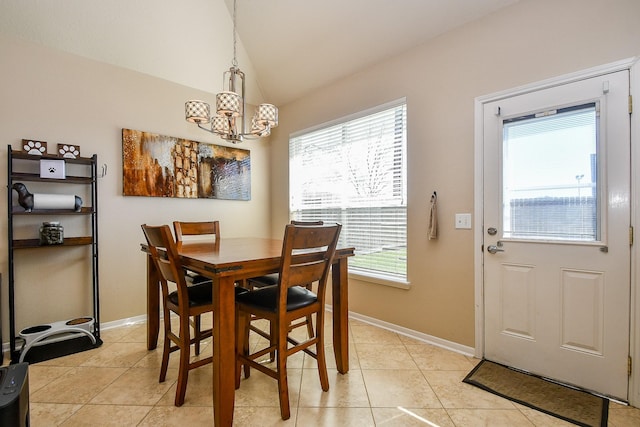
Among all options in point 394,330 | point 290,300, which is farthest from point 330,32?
point 394,330

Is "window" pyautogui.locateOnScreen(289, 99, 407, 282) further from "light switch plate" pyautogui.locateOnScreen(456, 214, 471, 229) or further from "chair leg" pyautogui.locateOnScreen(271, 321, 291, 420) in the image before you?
"chair leg" pyautogui.locateOnScreen(271, 321, 291, 420)

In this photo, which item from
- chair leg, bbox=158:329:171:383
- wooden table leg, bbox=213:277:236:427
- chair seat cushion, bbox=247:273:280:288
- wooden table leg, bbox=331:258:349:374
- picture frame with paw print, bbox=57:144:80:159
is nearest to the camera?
wooden table leg, bbox=213:277:236:427

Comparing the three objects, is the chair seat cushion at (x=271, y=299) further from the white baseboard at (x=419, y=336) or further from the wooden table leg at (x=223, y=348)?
the white baseboard at (x=419, y=336)

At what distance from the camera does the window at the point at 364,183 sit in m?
2.84

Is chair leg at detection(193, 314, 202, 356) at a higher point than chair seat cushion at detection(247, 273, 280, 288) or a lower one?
lower

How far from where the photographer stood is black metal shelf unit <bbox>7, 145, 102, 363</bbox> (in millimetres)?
2258

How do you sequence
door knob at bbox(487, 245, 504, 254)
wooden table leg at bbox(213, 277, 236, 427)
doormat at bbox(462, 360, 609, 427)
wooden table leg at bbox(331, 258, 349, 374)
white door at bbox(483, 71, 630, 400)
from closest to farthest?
wooden table leg at bbox(213, 277, 236, 427) < doormat at bbox(462, 360, 609, 427) < white door at bbox(483, 71, 630, 400) < wooden table leg at bbox(331, 258, 349, 374) < door knob at bbox(487, 245, 504, 254)

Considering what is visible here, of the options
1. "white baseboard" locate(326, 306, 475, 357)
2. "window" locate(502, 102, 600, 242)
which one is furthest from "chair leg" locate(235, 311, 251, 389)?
"window" locate(502, 102, 600, 242)

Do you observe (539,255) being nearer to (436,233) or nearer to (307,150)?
(436,233)

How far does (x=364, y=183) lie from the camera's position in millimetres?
3127

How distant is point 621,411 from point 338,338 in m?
1.65

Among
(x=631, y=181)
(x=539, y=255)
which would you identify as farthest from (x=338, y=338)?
(x=631, y=181)

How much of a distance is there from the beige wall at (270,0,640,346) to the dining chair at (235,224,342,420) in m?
1.20

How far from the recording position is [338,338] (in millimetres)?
2057
